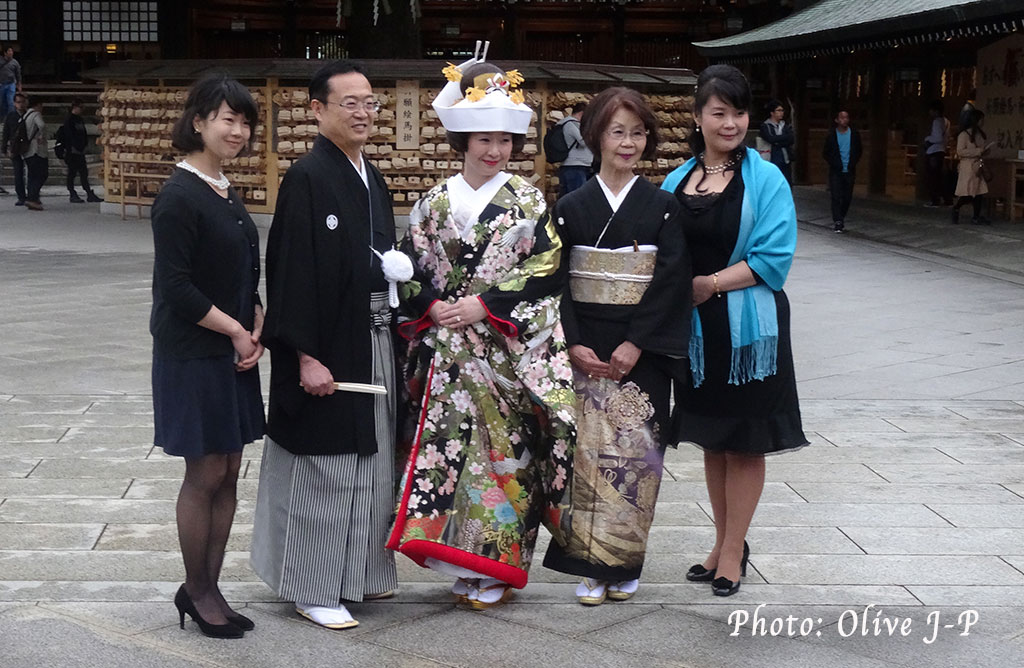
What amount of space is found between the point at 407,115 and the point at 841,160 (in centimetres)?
521

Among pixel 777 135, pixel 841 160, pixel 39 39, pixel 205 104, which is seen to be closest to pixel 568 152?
pixel 777 135

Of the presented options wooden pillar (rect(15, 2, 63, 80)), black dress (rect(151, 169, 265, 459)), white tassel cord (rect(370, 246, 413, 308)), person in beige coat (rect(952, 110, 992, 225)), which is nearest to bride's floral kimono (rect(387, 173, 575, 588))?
white tassel cord (rect(370, 246, 413, 308))

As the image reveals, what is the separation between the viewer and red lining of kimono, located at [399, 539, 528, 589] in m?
3.75

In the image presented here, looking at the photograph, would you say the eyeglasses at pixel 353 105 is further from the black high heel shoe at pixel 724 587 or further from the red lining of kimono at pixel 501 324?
the black high heel shoe at pixel 724 587

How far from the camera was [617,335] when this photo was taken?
389cm

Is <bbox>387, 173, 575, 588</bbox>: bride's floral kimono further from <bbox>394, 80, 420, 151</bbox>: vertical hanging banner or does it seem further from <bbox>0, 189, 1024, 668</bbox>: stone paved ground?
<bbox>394, 80, 420, 151</bbox>: vertical hanging banner

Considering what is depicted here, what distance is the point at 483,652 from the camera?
3.51 meters

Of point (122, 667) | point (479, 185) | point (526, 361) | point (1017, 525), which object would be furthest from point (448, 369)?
point (1017, 525)

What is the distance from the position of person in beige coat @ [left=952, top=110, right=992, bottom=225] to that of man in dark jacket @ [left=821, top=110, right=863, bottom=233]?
123 cm

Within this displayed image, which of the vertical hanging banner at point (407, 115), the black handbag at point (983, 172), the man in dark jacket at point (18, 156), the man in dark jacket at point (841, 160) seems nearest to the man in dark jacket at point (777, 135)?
the man in dark jacket at point (841, 160)

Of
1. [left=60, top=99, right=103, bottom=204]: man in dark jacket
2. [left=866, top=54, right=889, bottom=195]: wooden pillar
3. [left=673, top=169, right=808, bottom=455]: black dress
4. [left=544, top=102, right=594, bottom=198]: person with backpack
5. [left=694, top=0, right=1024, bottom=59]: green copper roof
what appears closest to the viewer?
[left=673, top=169, right=808, bottom=455]: black dress

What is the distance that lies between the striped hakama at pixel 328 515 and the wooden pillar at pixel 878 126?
1816cm

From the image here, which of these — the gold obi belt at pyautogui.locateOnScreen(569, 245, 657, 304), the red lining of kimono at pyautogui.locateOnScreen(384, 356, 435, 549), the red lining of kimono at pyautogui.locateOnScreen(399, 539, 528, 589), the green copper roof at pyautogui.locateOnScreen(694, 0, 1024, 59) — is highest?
the green copper roof at pyautogui.locateOnScreen(694, 0, 1024, 59)

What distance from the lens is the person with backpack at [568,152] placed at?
1367 cm
